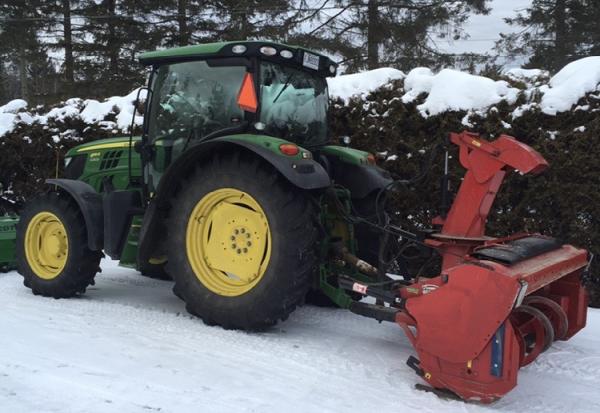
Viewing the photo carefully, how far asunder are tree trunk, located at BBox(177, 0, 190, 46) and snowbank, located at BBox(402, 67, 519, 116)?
1319 centimetres

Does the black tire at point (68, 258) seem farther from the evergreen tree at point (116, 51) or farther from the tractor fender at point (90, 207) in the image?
the evergreen tree at point (116, 51)

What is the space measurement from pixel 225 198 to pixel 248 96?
31.0 inches

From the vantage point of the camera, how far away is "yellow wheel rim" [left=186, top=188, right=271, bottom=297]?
4141 millimetres

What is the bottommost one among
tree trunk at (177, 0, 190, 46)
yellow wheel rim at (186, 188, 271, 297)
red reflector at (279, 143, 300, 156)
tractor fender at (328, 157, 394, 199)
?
yellow wheel rim at (186, 188, 271, 297)

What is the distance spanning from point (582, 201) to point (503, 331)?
9.96 ft

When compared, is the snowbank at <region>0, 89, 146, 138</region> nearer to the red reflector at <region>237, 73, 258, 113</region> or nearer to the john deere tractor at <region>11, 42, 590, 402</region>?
the john deere tractor at <region>11, 42, 590, 402</region>

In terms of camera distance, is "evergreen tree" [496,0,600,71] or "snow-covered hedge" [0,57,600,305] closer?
"snow-covered hedge" [0,57,600,305]

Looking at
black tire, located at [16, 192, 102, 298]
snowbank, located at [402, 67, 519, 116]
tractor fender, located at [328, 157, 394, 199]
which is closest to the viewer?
tractor fender, located at [328, 157, 394, 199]

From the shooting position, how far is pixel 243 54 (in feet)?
14.2

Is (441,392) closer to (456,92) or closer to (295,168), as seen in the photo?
(295,168)

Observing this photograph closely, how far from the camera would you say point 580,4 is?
1592cm

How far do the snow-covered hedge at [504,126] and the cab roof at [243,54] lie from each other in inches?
63.8

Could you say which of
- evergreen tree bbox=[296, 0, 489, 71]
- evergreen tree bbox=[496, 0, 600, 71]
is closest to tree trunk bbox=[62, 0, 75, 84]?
evergreen tree bbox=[296, 0, 489, 71]

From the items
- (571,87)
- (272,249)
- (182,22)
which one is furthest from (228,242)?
(182,22)
